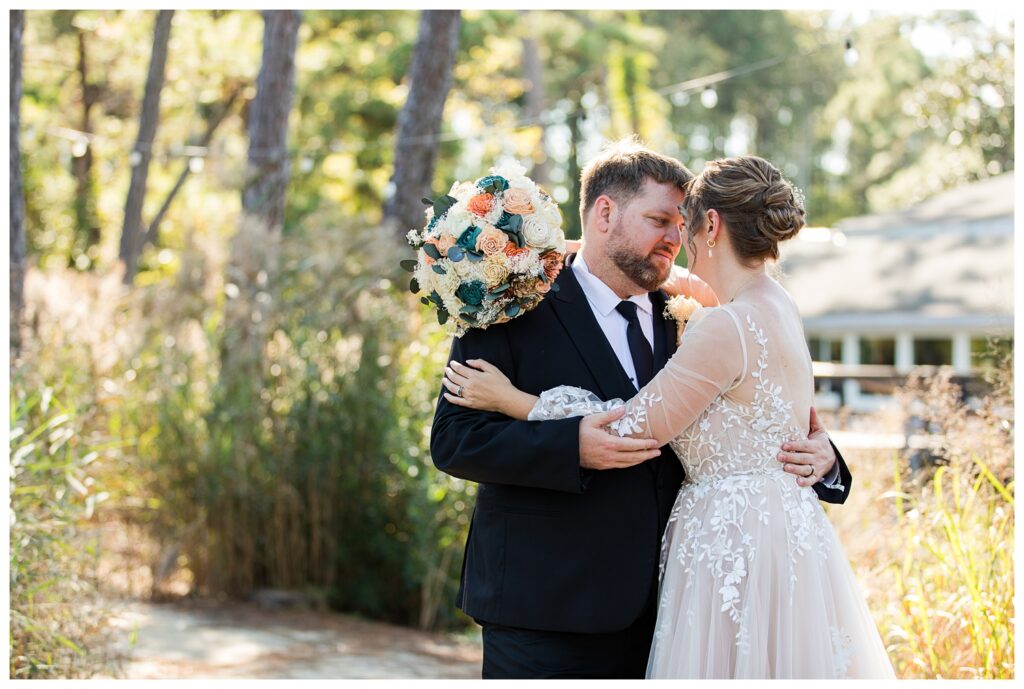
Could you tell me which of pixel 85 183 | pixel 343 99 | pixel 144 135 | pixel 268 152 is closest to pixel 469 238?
pixel 268 152

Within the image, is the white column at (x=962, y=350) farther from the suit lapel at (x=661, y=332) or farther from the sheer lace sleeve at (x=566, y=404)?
the sheer lace sleeve at (x=566, y=404)

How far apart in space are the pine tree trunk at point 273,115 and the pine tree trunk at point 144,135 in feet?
9.80

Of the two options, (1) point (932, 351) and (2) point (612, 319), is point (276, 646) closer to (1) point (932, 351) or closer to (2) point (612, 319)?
(2) point (612, 319)

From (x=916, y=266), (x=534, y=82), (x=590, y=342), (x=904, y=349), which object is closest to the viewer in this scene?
→ (x=590, y=342)

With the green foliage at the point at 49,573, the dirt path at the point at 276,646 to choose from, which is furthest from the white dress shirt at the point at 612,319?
the dirt path at the point at 276,646

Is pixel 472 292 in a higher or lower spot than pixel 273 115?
lower

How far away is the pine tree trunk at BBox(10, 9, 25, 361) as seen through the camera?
5816 millimetres

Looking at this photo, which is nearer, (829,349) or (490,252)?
(490,252)

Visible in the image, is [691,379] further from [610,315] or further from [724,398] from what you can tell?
[610,315]

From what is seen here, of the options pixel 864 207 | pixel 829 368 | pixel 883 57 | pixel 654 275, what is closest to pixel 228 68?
pixel 829 368

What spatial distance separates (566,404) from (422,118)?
7302 mm

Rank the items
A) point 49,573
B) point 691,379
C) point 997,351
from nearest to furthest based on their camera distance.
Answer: point 691,379 < point 49,573 < point 997,351

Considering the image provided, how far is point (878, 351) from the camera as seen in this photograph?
2131 centimetres

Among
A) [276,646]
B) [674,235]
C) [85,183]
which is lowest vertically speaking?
[276,646]
